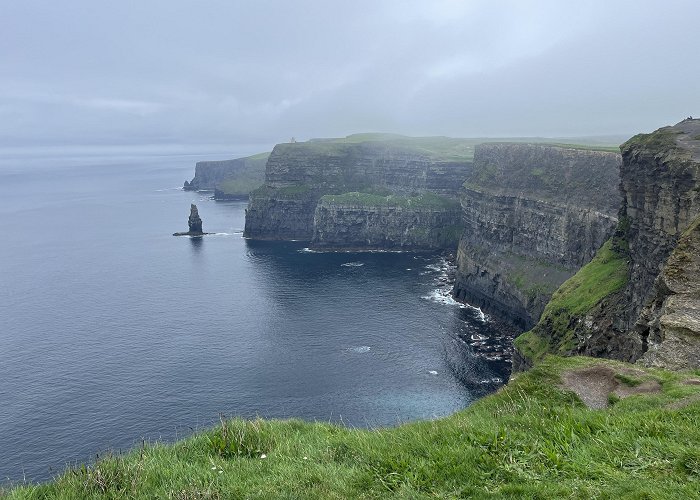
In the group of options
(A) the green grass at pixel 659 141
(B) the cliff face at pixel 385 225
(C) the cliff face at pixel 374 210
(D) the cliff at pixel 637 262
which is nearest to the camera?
(D) the cliff at pixel 637 262

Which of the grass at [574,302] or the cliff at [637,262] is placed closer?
the cliff at [637,262]

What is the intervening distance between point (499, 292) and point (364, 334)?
1310 inches

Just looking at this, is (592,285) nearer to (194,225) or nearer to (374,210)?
(374,210)

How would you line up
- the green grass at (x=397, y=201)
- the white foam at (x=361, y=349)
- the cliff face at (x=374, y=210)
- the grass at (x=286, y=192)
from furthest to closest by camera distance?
1. the grass at (x=286, y=192)
2. the green grass at (x=397, y=201)
3. the cliff face at (x=374, y=210)
4. the white foam at (x=361, y=349)

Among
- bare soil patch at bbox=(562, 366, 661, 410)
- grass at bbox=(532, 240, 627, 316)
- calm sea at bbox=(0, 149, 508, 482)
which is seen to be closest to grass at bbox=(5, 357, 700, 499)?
bare soil patch at bbox=(562, 366, 661, 410)

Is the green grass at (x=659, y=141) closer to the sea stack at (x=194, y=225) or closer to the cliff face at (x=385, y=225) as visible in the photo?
the cliff face at (x=385, y=225)

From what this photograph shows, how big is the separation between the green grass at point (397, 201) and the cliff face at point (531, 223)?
42270 mm

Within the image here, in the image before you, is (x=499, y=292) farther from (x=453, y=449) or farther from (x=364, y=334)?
(x=453, y=449)

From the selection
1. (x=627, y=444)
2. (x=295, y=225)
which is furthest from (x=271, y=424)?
(x=295, y=225)

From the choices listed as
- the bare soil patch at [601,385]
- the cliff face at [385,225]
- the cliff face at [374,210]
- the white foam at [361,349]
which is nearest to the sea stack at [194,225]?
the cliff face at [374,210]

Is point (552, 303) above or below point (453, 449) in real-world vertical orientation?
below

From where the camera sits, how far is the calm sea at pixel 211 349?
200 feet

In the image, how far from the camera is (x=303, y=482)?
12500 mm

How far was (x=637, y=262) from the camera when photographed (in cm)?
5234
